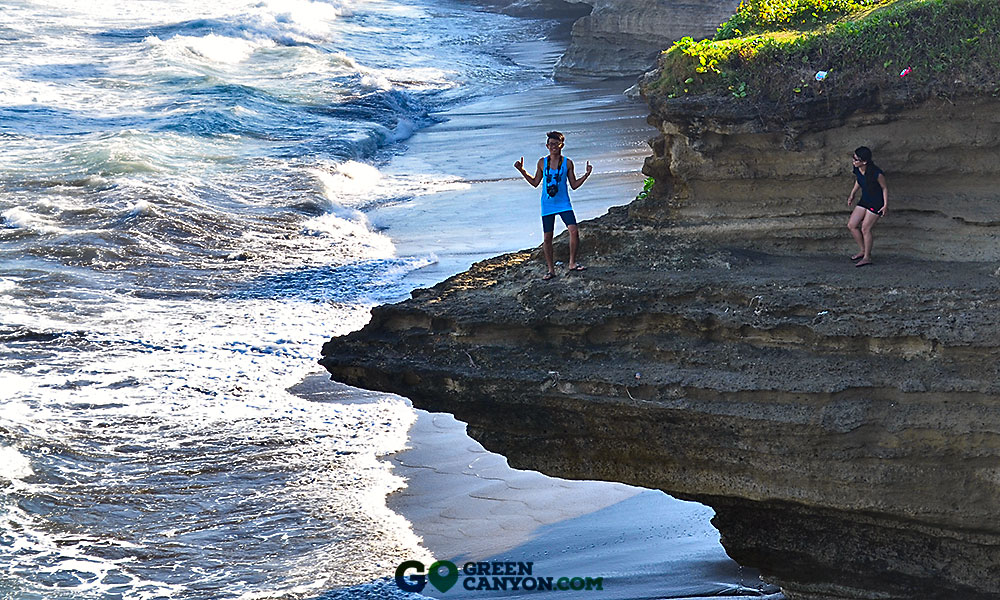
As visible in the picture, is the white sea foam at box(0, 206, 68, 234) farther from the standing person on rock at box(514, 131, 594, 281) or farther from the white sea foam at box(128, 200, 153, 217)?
the standing person on rock at box(514, 131, 594, 281)

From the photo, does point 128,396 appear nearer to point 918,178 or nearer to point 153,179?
point 918,178

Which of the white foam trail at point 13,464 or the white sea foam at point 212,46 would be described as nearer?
the white foam trail at point 13,464

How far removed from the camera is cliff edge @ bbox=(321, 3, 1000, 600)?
6.11m

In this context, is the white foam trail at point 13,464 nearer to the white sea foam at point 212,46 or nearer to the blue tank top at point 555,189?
the blue tank top at point 555,189

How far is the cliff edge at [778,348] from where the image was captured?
6.11 meters

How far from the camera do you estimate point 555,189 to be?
874 centimetres

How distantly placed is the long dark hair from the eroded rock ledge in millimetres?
231

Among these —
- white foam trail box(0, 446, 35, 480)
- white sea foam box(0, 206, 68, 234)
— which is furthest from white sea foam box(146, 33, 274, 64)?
white foam trail box(0, 446, 35, 480)

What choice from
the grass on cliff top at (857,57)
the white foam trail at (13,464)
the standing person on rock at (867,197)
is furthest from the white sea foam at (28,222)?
the standing person on rock at (867,197)

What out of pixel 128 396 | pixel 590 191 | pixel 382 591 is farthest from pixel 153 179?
pixel 382 591

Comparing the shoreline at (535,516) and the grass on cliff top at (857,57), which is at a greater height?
the grass on cliff top at (857,57)

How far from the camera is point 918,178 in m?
7.16

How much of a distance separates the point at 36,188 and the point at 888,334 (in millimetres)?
15479

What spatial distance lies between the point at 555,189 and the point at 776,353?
275 cm
